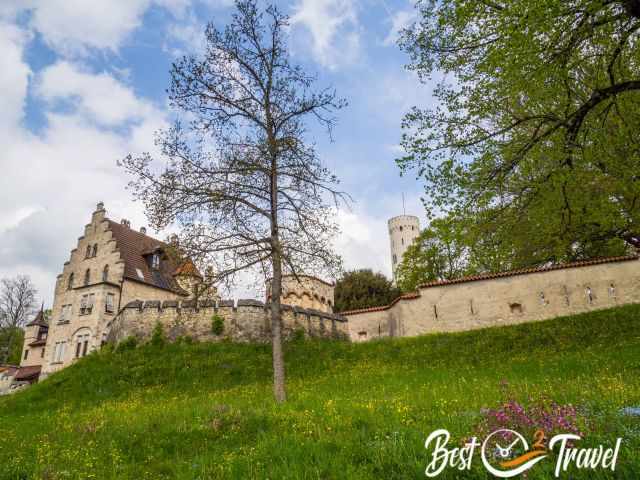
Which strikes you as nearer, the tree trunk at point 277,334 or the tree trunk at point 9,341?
the tree trunk at point 277,334

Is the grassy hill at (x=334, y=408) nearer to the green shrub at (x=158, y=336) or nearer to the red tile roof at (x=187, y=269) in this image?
the red tile roof at (x=187, y=269)

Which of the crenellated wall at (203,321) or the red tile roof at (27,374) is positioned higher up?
the crenellated wall at (203,321)

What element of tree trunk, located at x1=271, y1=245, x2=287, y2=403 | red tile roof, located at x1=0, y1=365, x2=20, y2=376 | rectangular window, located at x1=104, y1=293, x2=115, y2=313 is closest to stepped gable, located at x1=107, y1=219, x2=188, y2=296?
rectangular window, located at x1=104, y1=293, x2=115, y2=313

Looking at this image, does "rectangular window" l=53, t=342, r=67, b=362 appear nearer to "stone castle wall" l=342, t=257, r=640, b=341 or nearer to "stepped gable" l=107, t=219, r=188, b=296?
"stepped gable" l=107, t=219, r=188, b=296

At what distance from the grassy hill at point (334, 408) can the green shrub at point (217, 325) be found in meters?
3.92

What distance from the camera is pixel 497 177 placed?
40.7 ft

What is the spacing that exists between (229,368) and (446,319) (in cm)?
1095

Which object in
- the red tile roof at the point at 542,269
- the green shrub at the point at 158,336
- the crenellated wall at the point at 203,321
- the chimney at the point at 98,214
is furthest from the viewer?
the chimney at the point at 98,214

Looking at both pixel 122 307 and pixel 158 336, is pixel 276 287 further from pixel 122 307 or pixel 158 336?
pixel 122 307

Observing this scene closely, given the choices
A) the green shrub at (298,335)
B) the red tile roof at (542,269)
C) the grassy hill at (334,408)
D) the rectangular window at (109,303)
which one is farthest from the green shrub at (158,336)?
the red tile roof at (542,269)

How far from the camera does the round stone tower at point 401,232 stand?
259ft

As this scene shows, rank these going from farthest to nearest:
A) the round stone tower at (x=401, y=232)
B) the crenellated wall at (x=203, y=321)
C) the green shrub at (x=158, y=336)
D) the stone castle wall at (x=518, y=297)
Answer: the round stone tower at (x=401, y=232) < the crenellated wall at (x=203, y=321) < the green shrub at (x=158, y=336) < the stone castle wall at (x=518, y=297)

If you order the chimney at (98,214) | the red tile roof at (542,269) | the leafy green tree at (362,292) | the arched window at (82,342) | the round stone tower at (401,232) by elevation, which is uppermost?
the round stone tower at (401,232)

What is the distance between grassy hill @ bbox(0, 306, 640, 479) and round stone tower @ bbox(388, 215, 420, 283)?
60.6 meters
